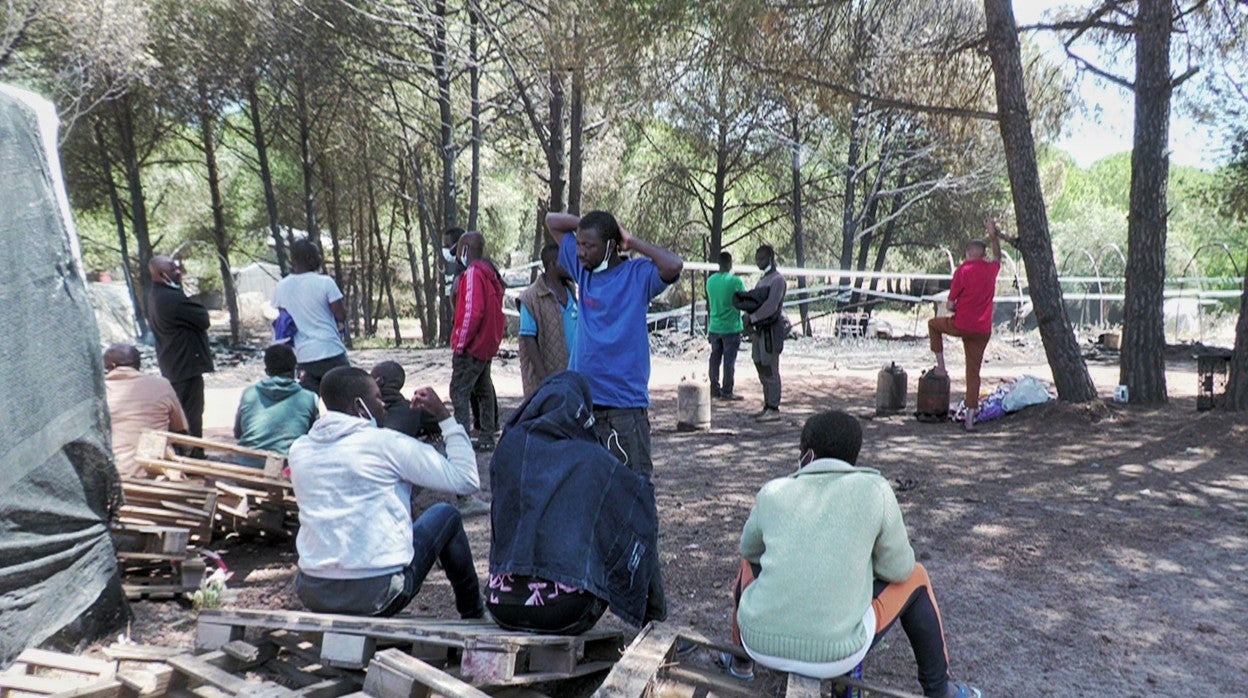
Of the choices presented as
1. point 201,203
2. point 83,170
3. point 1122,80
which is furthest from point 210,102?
point 1122,80

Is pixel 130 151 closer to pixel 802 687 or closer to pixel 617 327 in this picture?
pixel 617 327

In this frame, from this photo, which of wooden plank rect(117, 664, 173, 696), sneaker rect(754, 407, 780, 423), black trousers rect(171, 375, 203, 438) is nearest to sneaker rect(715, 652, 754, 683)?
wooden plank rect(117, 664, 173, 696)

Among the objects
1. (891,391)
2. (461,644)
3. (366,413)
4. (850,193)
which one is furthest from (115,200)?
(461,644)

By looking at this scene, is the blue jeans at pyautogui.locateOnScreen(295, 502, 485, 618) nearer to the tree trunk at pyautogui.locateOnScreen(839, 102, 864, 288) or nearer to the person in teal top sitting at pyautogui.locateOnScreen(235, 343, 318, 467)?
the person in teal top sitting at pyautogui.locateOnScreen(235, 343, 318, 467)

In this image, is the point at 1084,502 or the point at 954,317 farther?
the point at 954,317

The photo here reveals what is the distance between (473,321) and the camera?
24.5 ft

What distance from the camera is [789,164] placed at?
1167 inches

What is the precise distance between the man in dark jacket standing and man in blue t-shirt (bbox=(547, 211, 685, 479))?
3.78 metres

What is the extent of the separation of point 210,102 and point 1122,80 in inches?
790

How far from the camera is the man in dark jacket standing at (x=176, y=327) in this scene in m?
6.87

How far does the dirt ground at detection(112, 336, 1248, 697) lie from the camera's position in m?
3.94

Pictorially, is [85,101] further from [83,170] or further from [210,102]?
[83,170]

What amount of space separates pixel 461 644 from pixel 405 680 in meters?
0.24

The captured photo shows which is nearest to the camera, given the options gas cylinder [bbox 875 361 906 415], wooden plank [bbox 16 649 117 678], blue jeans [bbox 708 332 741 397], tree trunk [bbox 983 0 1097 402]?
wooden plank [bbox 16 649 117 678]
